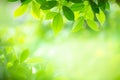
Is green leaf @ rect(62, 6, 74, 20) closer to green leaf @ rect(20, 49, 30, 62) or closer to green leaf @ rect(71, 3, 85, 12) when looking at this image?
green leaf @ rect(71, 3, 85, 12)

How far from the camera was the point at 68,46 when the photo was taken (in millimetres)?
1934

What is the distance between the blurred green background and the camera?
4.00ft

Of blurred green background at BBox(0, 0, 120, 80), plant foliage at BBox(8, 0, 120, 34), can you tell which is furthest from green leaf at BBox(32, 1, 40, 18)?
blurred green background at BBox(0, 0, 120, 80)

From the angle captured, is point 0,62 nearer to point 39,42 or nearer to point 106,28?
point 39,42

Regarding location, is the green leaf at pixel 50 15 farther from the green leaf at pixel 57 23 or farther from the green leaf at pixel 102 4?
the green leaf at pixel 102 4

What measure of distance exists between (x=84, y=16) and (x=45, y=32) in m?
0.99

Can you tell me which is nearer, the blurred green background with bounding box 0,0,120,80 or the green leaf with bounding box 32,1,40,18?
the green leaf with bounding box 32,1,40,18

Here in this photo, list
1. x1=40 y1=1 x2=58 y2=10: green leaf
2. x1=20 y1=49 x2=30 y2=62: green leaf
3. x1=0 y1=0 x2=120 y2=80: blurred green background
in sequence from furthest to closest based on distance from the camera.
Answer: x1=0 y1=0 x2=120 y2=80: blurred green background < x1=20 y1=49 x2=30 y2=62: green leaf < x1=40 y1=1 x2=58 y2=10: green leaf

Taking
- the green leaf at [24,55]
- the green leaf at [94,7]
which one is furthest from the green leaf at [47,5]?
the green leaf at [24,55]

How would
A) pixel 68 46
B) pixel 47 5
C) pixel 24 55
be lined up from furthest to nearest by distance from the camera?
pixel 68 46, pixel 24 55, pixel 47 5

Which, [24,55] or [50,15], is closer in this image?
[50,15]

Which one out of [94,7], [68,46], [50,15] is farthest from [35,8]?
[68,46]

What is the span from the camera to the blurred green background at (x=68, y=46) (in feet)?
4.00

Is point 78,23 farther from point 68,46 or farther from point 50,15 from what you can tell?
point 68,46
